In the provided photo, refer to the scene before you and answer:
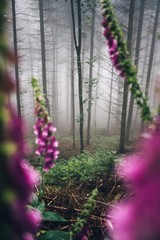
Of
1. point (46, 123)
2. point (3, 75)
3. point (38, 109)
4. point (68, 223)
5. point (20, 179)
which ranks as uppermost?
point (3, 75)

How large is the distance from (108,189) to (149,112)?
3563mm

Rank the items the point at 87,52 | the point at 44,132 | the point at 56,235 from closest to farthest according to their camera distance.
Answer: the point at 44,132 < the point at 56,235 < the point at 87,52

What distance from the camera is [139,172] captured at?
673mm

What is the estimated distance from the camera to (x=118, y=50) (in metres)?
1.91

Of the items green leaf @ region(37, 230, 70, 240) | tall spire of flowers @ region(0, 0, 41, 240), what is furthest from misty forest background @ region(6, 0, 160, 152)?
tall spire of flowers @ region(0, 0, 41, 240)

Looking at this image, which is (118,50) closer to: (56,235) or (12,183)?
(12,183)

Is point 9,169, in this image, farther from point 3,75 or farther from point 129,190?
point 129,190

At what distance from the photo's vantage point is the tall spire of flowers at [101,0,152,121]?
6.15 ft

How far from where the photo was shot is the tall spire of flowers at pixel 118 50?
1875 mm

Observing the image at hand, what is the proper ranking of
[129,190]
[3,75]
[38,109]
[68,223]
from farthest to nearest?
[129,190], [68,223], [38,109], [3,75]

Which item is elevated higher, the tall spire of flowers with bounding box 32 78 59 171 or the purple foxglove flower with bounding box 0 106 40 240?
the purple foxglove flower with bounding box 0 106 40 240

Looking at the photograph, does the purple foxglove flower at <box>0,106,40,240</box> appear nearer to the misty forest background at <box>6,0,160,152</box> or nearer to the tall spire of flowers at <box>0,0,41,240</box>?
the tall spire of flowers at <box>0,0,41,240</box>

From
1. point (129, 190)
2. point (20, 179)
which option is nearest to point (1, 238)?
point (20, 179)

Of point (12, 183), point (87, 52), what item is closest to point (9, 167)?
point (12, 183)
